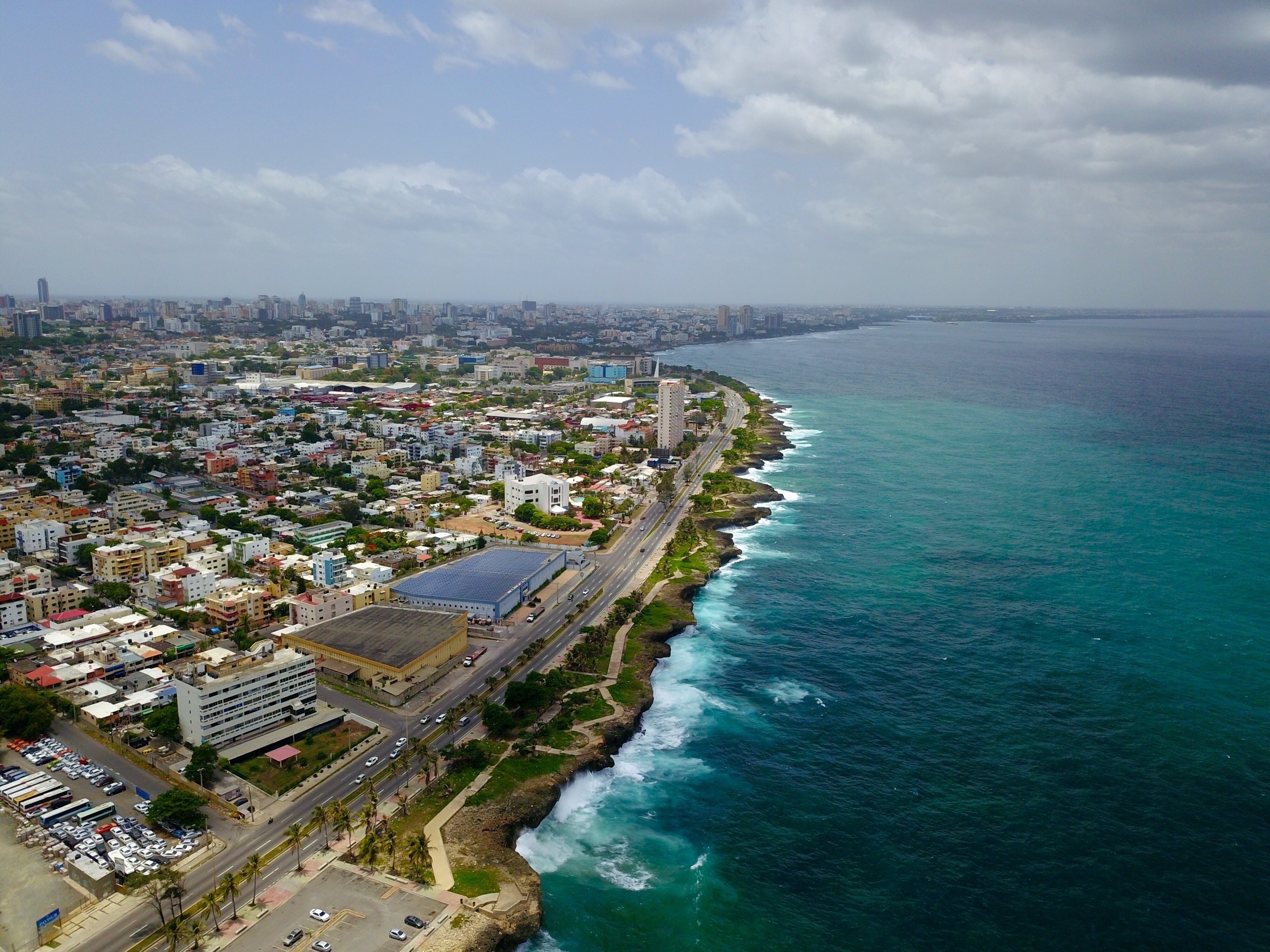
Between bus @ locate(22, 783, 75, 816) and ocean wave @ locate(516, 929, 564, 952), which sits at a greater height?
bus @ locate(22, 783, 75, 816)

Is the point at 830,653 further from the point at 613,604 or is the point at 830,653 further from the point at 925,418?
the point at 925,418

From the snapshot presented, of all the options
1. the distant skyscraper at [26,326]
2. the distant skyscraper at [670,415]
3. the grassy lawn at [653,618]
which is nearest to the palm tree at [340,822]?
the grassy lawn at [653,618]

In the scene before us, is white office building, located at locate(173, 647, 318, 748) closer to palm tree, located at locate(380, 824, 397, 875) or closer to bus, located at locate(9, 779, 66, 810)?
bus, located at locate(9, 779, 66, 810)

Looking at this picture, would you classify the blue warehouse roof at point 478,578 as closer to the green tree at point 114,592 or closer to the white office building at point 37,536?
the green tree at point 114,592

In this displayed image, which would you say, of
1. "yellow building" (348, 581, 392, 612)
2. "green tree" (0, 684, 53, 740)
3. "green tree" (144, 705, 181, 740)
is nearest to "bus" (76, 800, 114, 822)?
"green tree" (144, 705, 181, 740)

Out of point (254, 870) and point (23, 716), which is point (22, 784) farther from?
point (254, 870)
